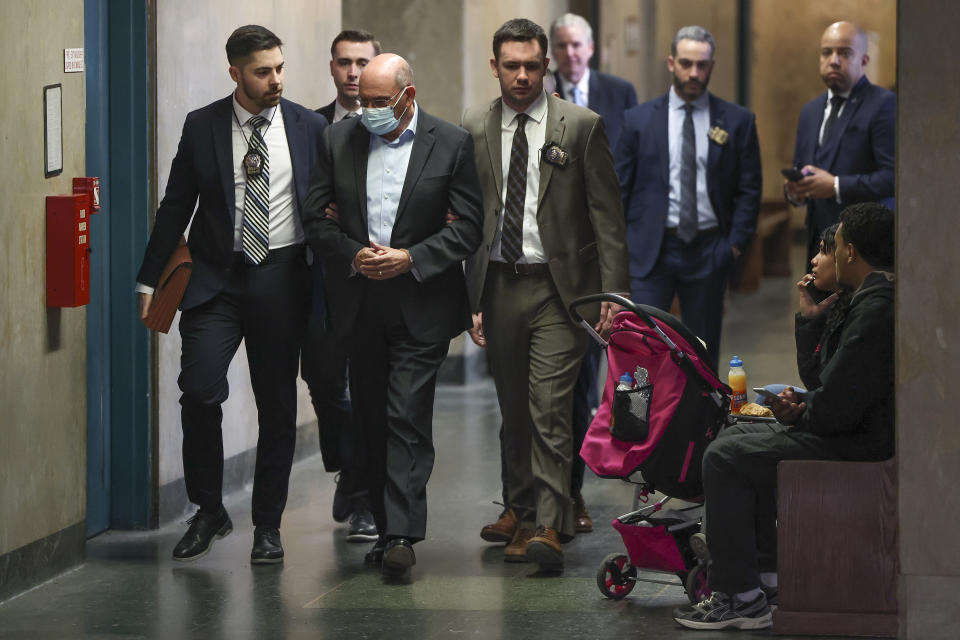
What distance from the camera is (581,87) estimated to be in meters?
8.27

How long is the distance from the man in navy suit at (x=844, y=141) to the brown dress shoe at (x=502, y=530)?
6.55 feet

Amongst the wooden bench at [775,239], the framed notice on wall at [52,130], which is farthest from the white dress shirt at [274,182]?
the wooden bench at [775,239]

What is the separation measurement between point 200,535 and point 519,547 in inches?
46.4

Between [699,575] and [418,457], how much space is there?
1.12m

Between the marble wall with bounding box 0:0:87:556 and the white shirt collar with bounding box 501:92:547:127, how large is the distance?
154 centimetres

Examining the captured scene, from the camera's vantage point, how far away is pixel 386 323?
5867 mm

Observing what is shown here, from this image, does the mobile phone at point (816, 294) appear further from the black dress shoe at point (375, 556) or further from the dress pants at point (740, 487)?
the black dress shoe at point (375, 556)

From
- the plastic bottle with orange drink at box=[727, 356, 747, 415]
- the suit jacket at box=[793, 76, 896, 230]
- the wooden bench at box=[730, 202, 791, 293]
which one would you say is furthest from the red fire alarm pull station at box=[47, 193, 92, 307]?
the wooden bench at box=[730, 202, 791, 293]

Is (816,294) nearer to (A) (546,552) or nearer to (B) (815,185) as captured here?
(A) (546,552)

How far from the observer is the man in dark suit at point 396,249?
19.0 feet

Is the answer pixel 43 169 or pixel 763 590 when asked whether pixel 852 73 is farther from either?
pixel 43 169

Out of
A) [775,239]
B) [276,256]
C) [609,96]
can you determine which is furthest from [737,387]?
[775,239]

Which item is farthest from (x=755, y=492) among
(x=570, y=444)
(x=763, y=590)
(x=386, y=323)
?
(x=386, y=323)

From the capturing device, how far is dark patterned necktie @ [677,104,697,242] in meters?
7.31
